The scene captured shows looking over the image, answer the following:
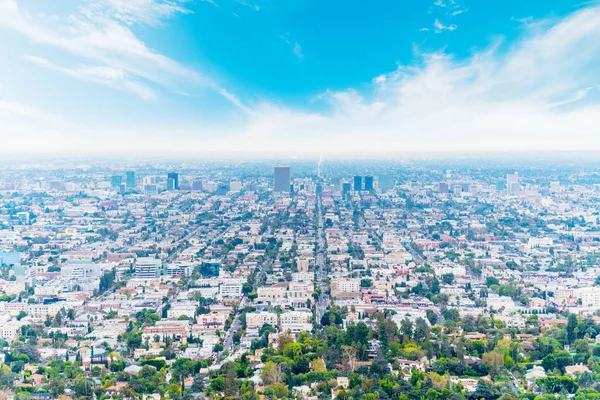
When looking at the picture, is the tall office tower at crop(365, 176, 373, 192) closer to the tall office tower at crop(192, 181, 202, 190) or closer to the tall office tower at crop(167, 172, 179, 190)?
the tall office tower at crop(192, 181, 202, 190)

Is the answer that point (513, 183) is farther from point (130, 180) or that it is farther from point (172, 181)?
point (130, 180)

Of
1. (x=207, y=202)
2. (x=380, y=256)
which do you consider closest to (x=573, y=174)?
(x=380, y=256)

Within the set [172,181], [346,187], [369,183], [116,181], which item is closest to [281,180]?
[346,187]

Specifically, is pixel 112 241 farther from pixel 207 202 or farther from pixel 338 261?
pixel 207 202

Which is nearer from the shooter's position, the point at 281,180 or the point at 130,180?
the point at 130,180

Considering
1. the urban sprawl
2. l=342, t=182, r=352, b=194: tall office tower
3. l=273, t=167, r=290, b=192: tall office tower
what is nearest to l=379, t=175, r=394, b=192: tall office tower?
l=342, t=182, r=352, b=194: tall office tower

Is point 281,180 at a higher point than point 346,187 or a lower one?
higher
